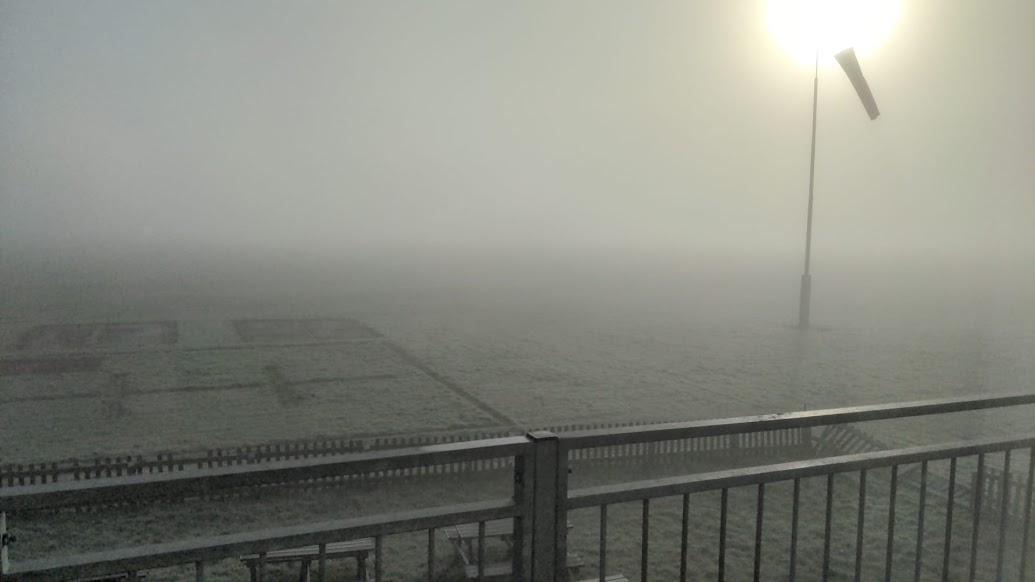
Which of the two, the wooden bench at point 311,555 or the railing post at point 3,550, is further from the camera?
the wooden bench at point 311,555

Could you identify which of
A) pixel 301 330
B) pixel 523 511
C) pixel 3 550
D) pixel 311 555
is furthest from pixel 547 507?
pixel 301 330

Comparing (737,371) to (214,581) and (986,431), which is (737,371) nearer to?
(986,431)

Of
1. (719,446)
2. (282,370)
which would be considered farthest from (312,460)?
(282,370)

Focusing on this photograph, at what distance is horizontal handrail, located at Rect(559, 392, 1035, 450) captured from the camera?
7.50ft

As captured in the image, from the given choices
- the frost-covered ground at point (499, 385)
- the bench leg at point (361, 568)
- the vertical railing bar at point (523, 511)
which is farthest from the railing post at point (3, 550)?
the frost-covered ground at point (499, 385)

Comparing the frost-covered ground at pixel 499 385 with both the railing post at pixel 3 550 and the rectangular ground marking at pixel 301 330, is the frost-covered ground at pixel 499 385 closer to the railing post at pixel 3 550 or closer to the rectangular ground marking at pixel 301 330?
the rectangular ground marking at pixel 301 330

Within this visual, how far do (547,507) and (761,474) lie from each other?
79 cm

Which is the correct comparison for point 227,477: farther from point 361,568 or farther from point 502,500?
point 361,568

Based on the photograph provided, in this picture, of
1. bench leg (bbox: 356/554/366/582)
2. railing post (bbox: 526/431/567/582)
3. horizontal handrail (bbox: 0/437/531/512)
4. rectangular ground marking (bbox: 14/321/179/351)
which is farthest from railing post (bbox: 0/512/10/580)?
rectangular ground marking (bbox: 14/321/179/351)

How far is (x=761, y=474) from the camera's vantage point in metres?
2.54

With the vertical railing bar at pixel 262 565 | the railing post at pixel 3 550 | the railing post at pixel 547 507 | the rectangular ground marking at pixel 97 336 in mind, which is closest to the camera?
the railing post at pixel 3 550

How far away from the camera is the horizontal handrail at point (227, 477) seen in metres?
1.76

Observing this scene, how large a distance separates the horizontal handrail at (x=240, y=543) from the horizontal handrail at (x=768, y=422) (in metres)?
0.34

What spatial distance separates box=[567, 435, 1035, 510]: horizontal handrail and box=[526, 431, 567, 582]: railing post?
63 mm
